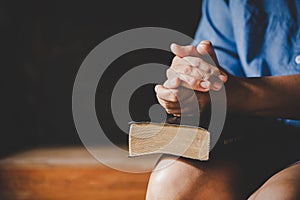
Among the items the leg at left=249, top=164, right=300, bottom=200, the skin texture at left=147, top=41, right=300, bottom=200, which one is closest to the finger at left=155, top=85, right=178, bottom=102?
the skin texture at left=147, top=41, right=300, bottom=200

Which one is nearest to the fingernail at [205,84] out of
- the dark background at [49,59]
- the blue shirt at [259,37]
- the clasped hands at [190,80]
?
the clasped hands at [190,80]

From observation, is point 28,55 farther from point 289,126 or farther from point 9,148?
point 289,126

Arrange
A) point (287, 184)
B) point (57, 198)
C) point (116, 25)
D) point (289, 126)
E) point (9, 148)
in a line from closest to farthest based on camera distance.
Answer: point (287, 184)
point (289, 126)
point (57, 198)
point (9, 148)
point (116, 25)

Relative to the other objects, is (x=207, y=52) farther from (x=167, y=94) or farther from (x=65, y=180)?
(x=65, y=180)

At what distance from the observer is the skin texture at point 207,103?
2.07 feet

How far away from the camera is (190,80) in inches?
24.2

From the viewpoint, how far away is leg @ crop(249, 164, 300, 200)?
55 cm

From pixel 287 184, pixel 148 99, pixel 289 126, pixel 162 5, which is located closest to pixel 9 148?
pixel 148 99

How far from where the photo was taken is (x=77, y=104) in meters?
1.56

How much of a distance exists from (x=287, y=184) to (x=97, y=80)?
1.05m

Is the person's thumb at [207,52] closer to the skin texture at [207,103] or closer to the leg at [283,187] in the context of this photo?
the skin texture at [207,103]

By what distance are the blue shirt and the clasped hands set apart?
0.19 meters

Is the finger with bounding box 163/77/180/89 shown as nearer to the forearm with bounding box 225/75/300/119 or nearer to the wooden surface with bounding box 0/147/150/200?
the forearm with bounding box 225/75/300/119

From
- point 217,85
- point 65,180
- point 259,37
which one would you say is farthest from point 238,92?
point 65,180
